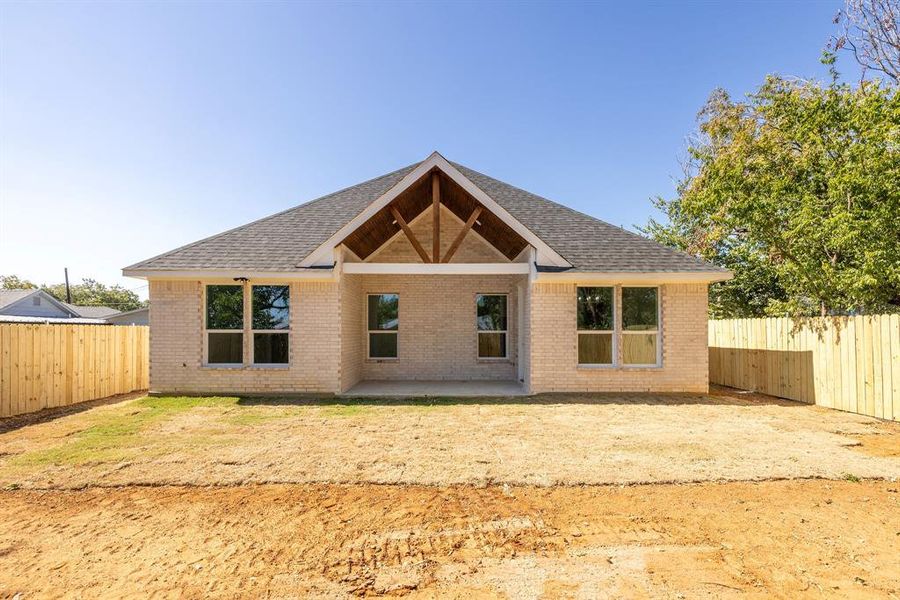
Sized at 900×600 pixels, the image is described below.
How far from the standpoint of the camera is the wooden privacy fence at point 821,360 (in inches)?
327

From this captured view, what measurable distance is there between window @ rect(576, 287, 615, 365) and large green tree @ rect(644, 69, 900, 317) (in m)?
4.49

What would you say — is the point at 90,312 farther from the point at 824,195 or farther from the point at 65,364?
the point at 824,195

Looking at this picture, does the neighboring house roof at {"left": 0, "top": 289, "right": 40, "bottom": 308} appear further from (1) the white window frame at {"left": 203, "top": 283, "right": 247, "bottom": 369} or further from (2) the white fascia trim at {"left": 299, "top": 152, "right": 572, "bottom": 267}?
(2) the white fascia trim at {"left": 299, "top": 152, "right": 572, "bottom": 267}

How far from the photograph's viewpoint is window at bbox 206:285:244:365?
10.7 m

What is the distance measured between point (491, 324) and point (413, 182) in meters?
5.39

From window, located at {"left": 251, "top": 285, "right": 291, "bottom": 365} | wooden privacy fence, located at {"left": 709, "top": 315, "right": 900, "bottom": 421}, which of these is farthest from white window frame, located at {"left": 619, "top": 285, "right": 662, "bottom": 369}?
window, located at {"left": 251, "top": 285, "right": 291, "bottom": 365}

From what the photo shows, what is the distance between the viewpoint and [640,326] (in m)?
10.9

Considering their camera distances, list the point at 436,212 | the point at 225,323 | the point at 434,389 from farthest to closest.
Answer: the point at 434,389
the point at 225,323
the point at 436,212

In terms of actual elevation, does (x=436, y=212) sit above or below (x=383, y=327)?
above

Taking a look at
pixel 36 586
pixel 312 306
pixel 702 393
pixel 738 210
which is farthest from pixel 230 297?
pixel 738 210

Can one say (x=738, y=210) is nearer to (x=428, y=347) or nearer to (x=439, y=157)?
(x=439, y=157)

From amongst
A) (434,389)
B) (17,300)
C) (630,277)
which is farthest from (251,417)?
(17,300)

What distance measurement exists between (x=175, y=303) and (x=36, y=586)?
869cm

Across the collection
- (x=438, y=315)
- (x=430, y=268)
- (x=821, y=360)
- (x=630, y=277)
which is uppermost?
(x=430, y=268)
